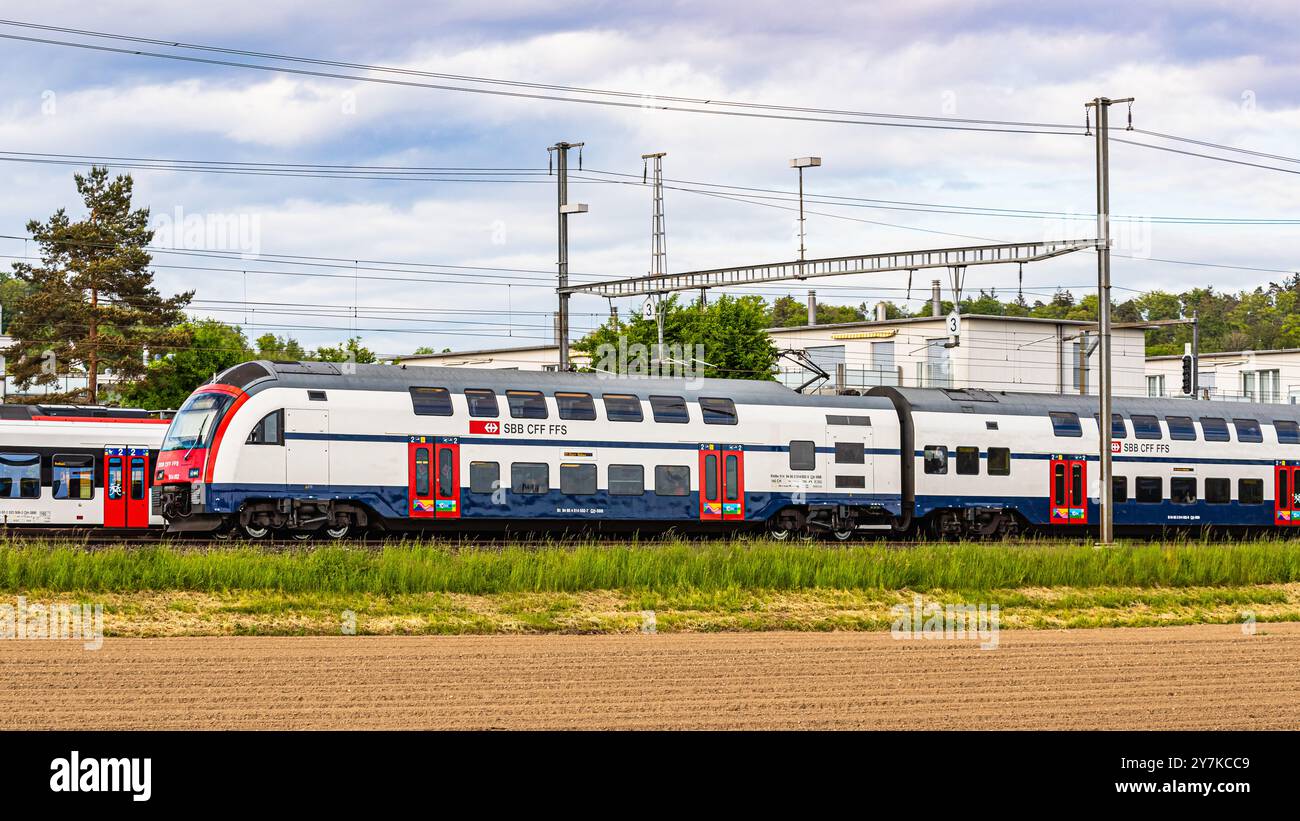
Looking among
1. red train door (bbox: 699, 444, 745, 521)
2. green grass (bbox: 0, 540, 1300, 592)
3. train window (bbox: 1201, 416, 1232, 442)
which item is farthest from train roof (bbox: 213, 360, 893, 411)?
train window (bbox: 1201, 416, 1232, 442)

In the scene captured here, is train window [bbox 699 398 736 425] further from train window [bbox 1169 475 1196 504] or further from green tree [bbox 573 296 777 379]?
green tree [bbox 573 296 777 379]

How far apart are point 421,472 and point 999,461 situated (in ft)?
55.7

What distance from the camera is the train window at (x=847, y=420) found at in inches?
1586

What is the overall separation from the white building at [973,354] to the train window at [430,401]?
4626cm

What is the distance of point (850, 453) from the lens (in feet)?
132

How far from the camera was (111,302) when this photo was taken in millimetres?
70688

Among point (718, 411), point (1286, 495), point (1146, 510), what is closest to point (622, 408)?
point (718, 411)

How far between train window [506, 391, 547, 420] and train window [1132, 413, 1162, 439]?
62.4 ft

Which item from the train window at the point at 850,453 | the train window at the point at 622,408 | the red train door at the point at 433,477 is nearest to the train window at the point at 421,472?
the red train door at the point at 433,477

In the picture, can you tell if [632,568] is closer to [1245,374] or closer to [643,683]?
[643,683]

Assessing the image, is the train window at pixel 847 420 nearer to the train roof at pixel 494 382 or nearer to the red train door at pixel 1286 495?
the train roof at pixel 494 382

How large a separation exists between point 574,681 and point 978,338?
225 feet
